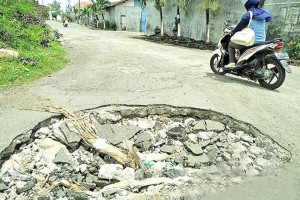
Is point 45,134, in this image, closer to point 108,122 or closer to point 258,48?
point 108,122

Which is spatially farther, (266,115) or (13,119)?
(266,115)

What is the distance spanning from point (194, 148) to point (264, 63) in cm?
274

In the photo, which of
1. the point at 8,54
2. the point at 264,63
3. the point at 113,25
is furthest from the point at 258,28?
the point at 113,25

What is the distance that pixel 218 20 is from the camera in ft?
46.2

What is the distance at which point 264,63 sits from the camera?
501 centimetres

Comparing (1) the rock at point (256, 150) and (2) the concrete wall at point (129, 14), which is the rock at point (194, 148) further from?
(2) the concrete wall at point (129, 14)

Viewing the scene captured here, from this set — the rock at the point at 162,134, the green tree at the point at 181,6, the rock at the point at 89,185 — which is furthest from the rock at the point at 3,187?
the green tree at the point at 181,6

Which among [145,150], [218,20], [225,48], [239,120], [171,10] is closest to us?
[145,150]

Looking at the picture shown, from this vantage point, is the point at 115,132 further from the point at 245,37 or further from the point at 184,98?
the point at 245,37

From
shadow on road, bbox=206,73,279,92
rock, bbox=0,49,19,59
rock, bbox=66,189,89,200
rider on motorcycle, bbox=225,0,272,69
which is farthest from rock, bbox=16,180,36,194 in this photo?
rock, bbox=0,49,19,59

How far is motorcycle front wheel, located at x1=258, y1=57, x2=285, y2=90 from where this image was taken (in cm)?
483

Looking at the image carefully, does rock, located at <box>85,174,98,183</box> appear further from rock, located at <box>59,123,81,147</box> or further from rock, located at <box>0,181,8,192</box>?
rock, located at <box>0,181,8,192</box>

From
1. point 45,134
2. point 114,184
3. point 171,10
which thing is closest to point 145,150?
point 114,184

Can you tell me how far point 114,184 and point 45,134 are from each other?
1.25m
